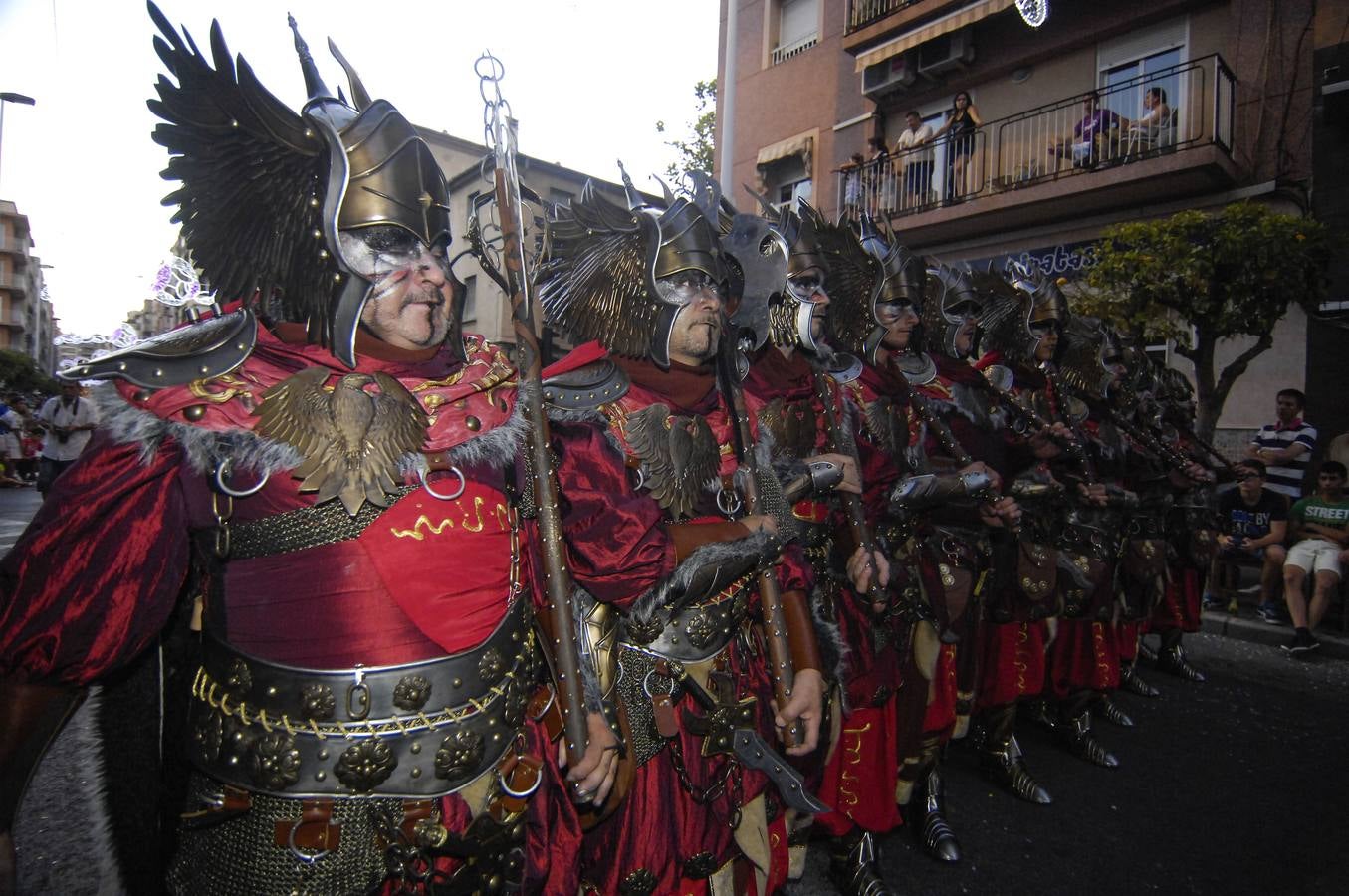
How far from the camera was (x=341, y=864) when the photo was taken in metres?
1.44

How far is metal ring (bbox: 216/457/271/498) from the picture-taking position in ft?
4.77

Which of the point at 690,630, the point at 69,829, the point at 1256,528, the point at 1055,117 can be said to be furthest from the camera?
the point at 1055,117

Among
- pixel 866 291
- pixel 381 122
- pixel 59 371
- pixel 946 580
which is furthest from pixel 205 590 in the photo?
pixel 866 291

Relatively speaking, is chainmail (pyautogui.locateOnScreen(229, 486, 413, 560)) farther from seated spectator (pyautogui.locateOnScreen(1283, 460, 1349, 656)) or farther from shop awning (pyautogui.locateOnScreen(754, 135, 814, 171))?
shop awning (pyautogui.locateOnScreen(754, 135, 814, 171))

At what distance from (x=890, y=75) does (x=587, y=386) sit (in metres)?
14.0

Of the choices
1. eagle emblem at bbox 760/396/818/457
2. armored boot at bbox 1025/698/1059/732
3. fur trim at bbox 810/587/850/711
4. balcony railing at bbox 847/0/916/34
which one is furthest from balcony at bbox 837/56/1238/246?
fur trim at bbox 810/587/850/711

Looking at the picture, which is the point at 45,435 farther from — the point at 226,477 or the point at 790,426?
the point at 226,477

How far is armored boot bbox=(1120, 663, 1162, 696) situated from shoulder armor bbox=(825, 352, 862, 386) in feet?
12.8

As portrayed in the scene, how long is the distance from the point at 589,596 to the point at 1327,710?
595 cm

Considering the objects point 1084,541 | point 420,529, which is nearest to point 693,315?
point 420,529

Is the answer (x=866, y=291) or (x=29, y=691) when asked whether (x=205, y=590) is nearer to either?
(x=29, y=691)

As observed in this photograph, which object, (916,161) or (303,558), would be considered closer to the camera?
(303,558)

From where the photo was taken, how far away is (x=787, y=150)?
15.8m

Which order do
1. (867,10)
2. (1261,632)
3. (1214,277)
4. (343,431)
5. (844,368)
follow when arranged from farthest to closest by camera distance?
(867,10)
(1214,277)
(1261,632)
(844,368)
(343,431)
